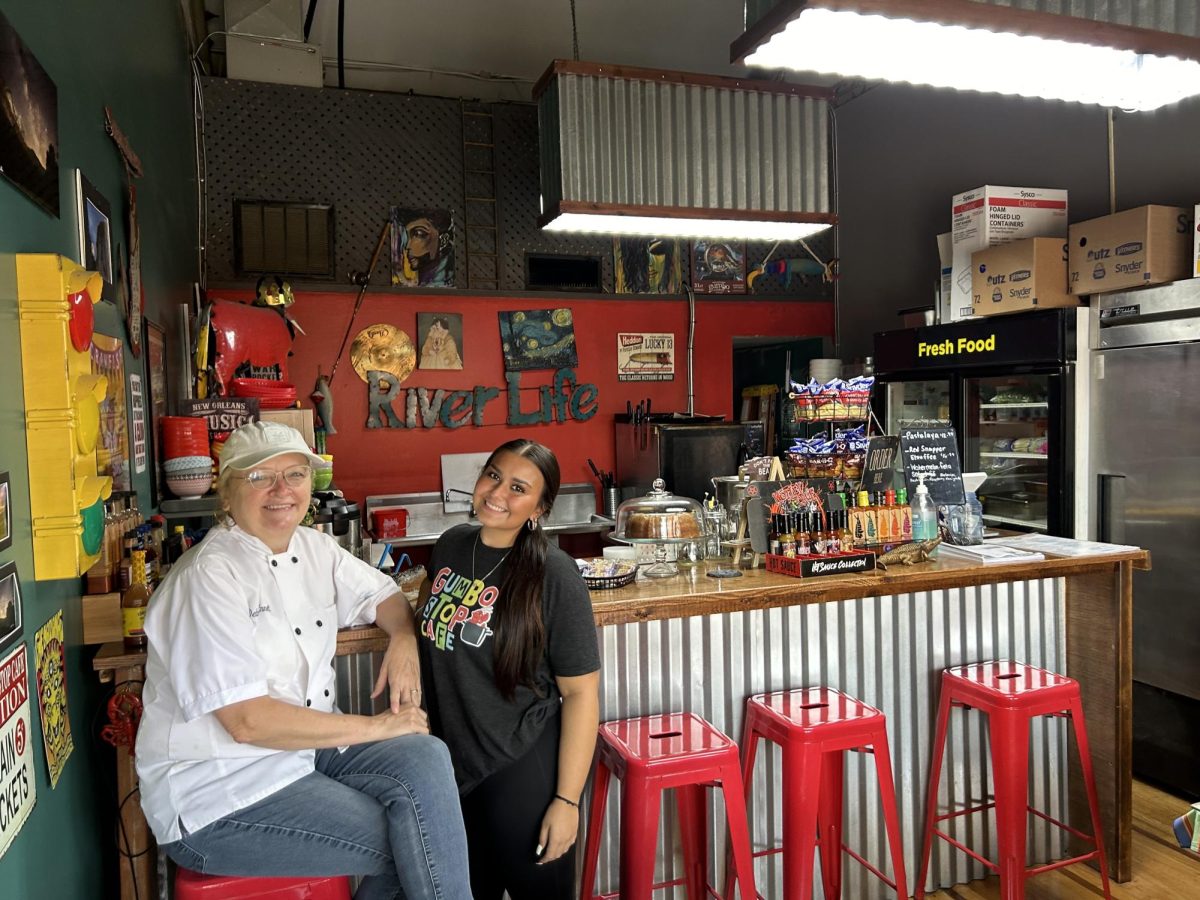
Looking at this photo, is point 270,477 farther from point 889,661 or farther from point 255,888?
point 889,661

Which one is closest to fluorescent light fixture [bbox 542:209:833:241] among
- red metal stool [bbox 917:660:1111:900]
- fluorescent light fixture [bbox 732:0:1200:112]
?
fluorescent light fixture [bbox 732:0:1200:112]

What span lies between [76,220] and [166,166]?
6.17ft

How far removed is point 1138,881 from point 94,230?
3996mm

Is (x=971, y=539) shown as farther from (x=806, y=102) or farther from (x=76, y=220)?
(x=76, y=220)

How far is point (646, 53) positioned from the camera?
5.54m

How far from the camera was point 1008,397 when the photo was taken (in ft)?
14.7

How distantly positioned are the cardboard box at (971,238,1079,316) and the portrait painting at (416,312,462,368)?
3.32 m

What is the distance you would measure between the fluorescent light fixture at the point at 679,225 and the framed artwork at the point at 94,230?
220cm

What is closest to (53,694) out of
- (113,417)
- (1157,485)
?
(113,417)

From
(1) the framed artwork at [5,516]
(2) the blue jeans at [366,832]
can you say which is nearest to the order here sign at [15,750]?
(1) the framed artwork at [5,516]

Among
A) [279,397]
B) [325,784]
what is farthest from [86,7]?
[325,784]

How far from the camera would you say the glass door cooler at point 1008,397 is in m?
3.96

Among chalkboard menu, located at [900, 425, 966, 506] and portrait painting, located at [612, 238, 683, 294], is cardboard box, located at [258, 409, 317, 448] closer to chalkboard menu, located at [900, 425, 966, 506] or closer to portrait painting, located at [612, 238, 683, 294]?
chalkboard menu, located at [900, 425, 966, 506]

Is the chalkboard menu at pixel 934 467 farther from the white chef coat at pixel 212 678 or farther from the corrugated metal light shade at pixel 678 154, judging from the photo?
the white chef coat at pixel 212 678
